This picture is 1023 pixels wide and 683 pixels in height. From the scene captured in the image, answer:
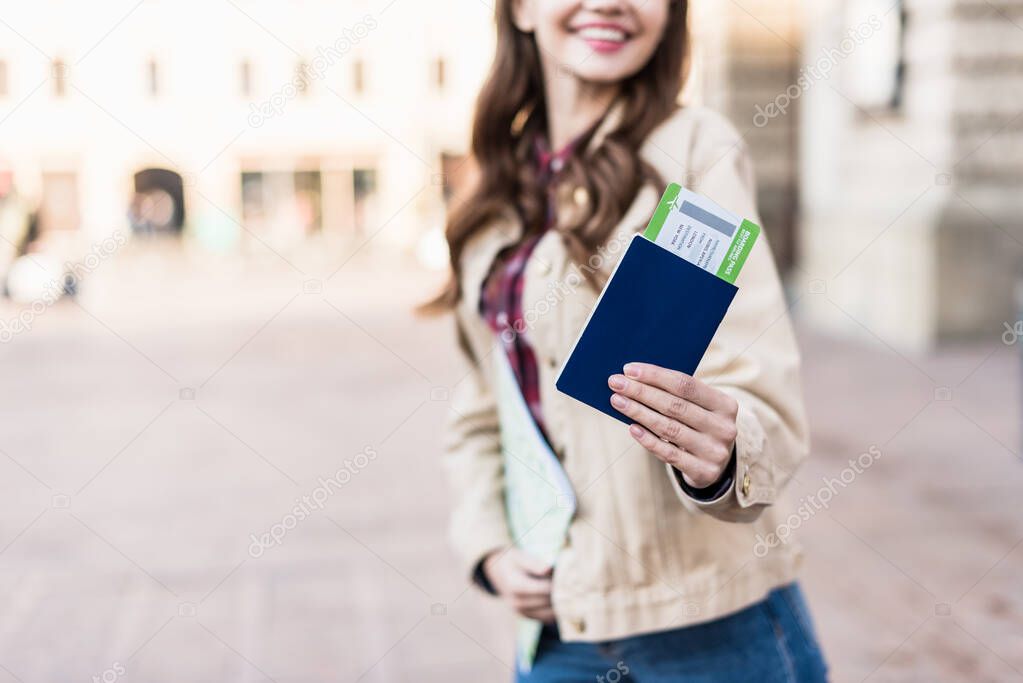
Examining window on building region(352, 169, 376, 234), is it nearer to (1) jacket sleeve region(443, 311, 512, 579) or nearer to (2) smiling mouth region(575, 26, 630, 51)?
(1) jacket sleeve region(443, 311, 512, 579)

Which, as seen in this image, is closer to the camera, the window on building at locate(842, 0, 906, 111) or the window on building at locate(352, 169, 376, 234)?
the window on building at locate(842, 0, 906, 111)

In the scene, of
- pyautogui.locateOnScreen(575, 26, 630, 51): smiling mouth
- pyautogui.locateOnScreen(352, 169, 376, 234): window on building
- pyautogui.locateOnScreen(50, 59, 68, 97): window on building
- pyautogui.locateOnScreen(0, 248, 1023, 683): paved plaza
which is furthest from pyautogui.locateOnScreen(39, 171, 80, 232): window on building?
pyautogui.locateOnScreen(575, 26, 630, 51): smiling mouth

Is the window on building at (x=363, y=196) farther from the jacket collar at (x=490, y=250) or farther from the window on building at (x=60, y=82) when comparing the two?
the jacket collar at (x=490, y=250)

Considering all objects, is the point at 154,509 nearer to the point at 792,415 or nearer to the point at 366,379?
the point at 366,379

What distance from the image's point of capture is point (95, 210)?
3136cm

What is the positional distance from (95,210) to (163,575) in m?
28.7

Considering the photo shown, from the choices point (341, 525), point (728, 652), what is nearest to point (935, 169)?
point (341, 525)

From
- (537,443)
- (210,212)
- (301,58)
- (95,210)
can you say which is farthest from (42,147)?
(537,443)

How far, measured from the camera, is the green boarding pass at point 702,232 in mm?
1245

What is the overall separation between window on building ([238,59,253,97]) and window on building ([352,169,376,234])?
3.73 m

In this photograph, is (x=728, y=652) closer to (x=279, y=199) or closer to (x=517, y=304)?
(x=517, y=304)

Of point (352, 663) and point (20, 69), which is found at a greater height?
point (352, 663)

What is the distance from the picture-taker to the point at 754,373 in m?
1.44

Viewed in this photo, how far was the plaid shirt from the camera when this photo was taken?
175cm
